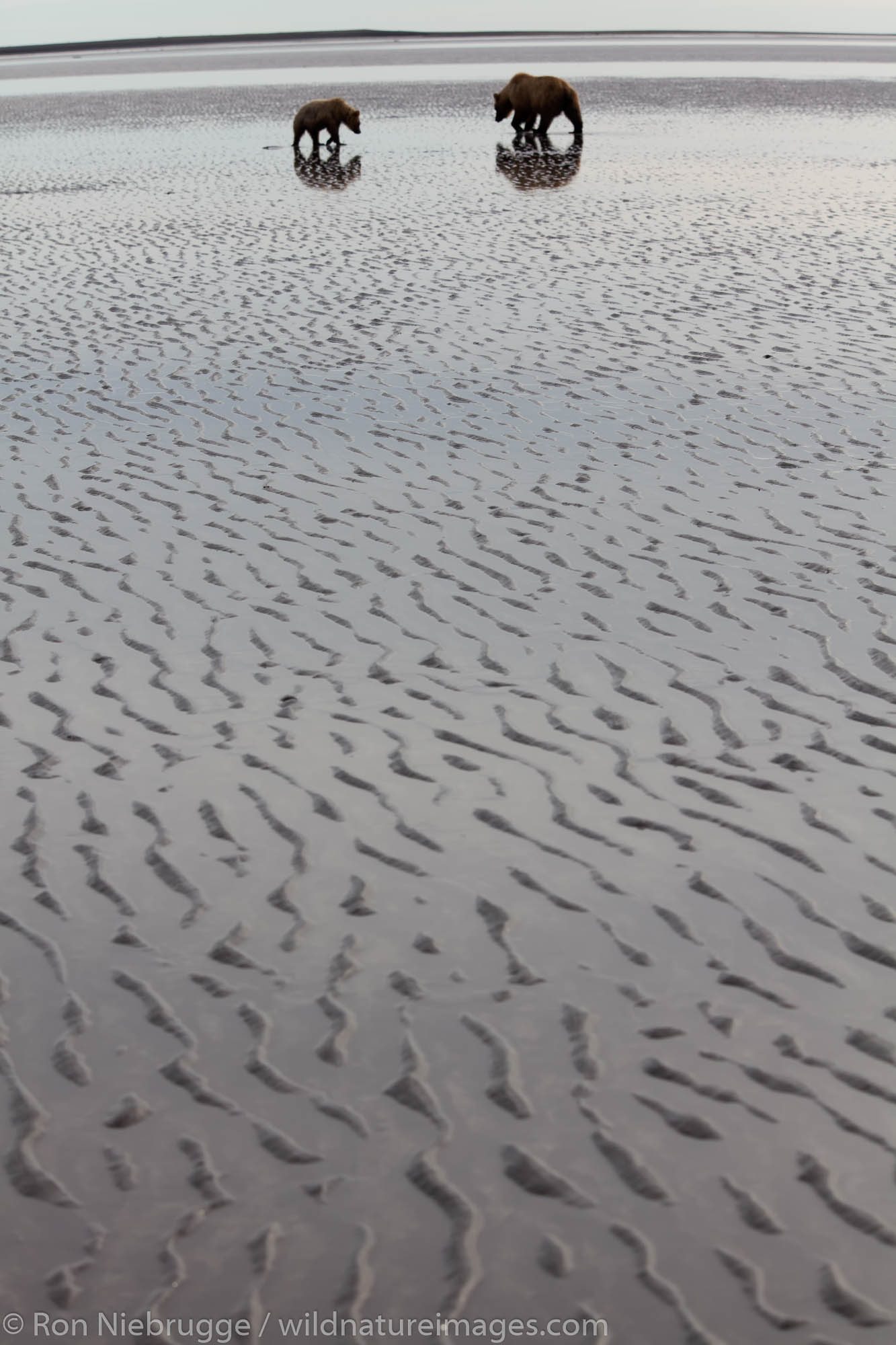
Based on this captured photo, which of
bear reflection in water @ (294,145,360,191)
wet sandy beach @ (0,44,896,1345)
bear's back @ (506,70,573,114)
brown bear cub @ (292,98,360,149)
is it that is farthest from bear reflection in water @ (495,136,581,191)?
wet sandy beach @ (0,44,896,1345)

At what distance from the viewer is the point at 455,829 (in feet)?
21.7

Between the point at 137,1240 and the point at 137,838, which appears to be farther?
the point at 137,838

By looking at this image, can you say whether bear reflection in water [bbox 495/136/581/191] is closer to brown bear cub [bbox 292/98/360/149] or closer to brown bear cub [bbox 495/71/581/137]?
brown bear cub [bbox 495/71/581/137]

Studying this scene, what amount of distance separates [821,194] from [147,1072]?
2459cm

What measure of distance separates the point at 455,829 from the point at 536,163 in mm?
29869

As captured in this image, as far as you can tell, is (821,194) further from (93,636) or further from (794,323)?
(93,636)

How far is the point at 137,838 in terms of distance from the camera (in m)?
6.62

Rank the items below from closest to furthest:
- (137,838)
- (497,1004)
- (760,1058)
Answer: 1. (760,1058)
2. (497,1004)
3. (137,838)

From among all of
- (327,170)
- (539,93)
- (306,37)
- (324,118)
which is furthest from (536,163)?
(306,37)

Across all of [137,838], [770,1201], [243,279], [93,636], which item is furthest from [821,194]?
[770,1201]

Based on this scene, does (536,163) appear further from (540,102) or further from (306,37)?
(306,37)

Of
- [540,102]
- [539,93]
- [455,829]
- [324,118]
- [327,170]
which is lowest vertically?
[455,829]

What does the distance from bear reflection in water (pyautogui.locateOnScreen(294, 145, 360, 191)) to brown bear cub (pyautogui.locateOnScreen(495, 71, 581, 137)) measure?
5.36m

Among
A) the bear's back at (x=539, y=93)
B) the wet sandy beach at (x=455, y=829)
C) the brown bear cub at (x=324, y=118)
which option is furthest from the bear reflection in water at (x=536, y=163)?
the wet sandy beach at (x=455, y=829)
